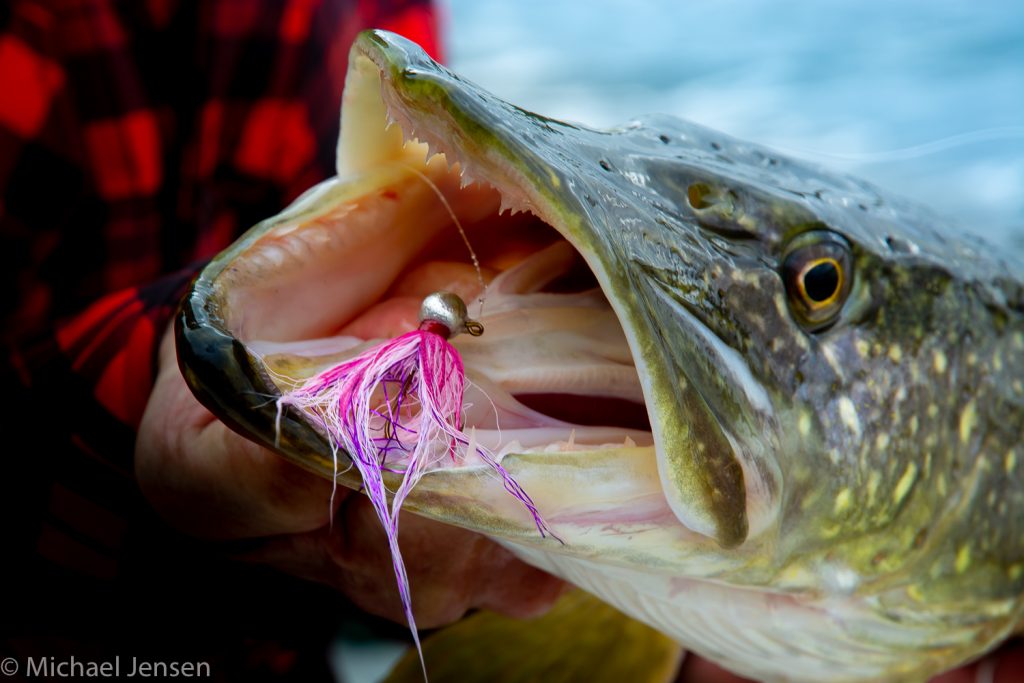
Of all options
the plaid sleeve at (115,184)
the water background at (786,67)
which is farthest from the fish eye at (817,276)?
the water background at (786,67)

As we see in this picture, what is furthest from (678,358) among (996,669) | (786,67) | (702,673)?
(786,67)

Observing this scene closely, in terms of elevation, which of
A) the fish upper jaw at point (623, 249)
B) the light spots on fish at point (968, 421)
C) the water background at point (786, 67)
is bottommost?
the fish upper jaw at point (623, 249)

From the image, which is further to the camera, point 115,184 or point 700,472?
point 115,184

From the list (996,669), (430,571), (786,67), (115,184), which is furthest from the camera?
A: (786,67)

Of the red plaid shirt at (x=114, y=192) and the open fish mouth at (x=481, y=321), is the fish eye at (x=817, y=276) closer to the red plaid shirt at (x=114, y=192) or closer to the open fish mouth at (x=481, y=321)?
the open fish mouth at (x=481, y=321)

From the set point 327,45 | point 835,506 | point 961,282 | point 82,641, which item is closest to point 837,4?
point 327,45

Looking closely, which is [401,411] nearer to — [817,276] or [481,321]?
[481,321]

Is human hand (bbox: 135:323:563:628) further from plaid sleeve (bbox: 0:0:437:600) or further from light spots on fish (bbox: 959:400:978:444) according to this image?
light spots on fish (bbox: 959:400:978:444)
